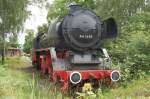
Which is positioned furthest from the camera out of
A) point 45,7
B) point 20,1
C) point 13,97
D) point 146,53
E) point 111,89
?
point 45,7

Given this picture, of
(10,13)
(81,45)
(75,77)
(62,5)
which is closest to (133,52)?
(81,45)

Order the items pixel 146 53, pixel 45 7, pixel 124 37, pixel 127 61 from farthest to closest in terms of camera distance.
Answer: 1. pixel 45 7
2. pixel 124 37
3. pixel 146 53
4. pixel 127 61

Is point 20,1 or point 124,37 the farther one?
point 20,1

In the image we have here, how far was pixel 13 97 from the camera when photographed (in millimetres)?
6695

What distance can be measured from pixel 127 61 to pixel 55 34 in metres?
2.97

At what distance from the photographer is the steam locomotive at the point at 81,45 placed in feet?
37.8

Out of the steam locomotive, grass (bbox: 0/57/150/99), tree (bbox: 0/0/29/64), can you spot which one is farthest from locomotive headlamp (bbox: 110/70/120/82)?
tree (bbox: 0/0/29/64)

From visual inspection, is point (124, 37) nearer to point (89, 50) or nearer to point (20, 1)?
point (89, 50)

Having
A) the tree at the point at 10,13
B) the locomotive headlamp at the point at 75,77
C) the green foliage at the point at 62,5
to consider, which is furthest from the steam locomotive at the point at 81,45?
the tree at the point at 10,13

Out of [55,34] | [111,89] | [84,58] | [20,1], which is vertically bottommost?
[111,89]

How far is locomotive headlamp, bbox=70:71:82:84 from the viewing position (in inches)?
423

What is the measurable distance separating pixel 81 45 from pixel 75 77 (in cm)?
171

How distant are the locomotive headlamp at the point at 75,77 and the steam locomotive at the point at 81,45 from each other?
18.6 inches

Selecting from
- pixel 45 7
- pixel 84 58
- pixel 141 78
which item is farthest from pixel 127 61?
pixel 45 7
